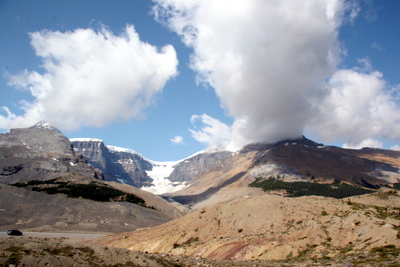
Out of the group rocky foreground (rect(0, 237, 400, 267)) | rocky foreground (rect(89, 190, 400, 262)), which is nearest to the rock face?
rocky foreground (rect(89, 190, 400, 262))

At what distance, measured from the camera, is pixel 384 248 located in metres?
32.5

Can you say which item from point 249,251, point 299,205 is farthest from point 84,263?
point 299,205

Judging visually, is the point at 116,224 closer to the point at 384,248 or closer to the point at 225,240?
the point at 225,240

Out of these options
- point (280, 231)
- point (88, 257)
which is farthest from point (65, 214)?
point (88, 257)

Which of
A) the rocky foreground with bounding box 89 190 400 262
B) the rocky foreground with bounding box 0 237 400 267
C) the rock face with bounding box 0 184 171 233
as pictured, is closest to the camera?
the rocky foreground with bounding box 0 237 400 267

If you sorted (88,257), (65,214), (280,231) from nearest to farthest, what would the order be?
A: (88,257) < (280,231) < (65,214)

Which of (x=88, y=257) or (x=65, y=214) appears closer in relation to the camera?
(x=88, y=257)

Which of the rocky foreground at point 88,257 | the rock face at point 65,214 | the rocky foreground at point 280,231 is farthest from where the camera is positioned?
the rock face at point 65,214

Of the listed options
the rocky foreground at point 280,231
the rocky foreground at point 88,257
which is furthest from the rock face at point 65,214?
the rocky foreground at point 88,257

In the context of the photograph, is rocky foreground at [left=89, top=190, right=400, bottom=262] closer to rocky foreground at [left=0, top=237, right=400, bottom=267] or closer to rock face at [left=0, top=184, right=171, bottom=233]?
rocky foreground at [left=0, top=237, right=400, bottom=267]

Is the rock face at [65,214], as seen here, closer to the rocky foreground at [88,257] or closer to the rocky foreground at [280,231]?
the rocky foreground at [280,231]

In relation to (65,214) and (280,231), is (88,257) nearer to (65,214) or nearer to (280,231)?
(280,231)

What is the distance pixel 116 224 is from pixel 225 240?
117 meters

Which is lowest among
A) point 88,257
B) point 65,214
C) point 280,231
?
point 88,257
